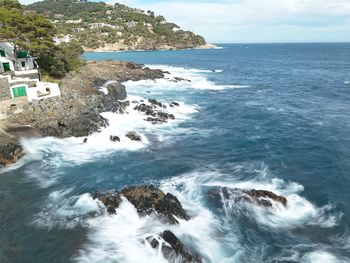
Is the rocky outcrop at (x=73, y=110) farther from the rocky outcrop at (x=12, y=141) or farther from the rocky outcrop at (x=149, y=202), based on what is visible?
the rocky outcrop at (x=149, y=202)

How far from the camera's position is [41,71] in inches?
2339

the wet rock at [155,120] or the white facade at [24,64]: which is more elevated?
the white facade at [24,64]

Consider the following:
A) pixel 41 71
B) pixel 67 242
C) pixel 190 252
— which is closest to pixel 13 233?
pixel 67 242

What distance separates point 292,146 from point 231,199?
56.1 feet

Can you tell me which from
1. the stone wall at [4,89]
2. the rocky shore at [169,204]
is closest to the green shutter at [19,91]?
the stone wall at [4,89]

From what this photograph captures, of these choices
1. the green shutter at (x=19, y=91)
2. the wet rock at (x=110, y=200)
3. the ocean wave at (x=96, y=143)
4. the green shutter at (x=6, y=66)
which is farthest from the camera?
Result: the green shutter at (x=6, y=66)

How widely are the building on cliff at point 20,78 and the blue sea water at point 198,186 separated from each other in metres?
9.10

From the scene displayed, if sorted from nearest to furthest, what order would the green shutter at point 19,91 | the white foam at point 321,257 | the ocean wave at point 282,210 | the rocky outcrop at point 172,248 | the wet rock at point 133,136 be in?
1. the rocky outcrop at point 172,248
2. the white foam at point 321,257
3. the ocean wave at point 282,210
4. the wet rock at point 133,136
5. the green shutter at point 19,91

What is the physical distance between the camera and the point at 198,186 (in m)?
29.4

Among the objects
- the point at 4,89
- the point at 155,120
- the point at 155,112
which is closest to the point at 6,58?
the point at 4,89

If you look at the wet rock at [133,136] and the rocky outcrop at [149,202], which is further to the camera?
the wet rock at [133,136]

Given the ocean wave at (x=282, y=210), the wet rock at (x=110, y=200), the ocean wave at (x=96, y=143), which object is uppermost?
the ocean wave at (x=96, y=143)

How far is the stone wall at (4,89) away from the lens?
44.4 m

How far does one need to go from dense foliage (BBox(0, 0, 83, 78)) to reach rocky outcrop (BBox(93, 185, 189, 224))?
126 ft
